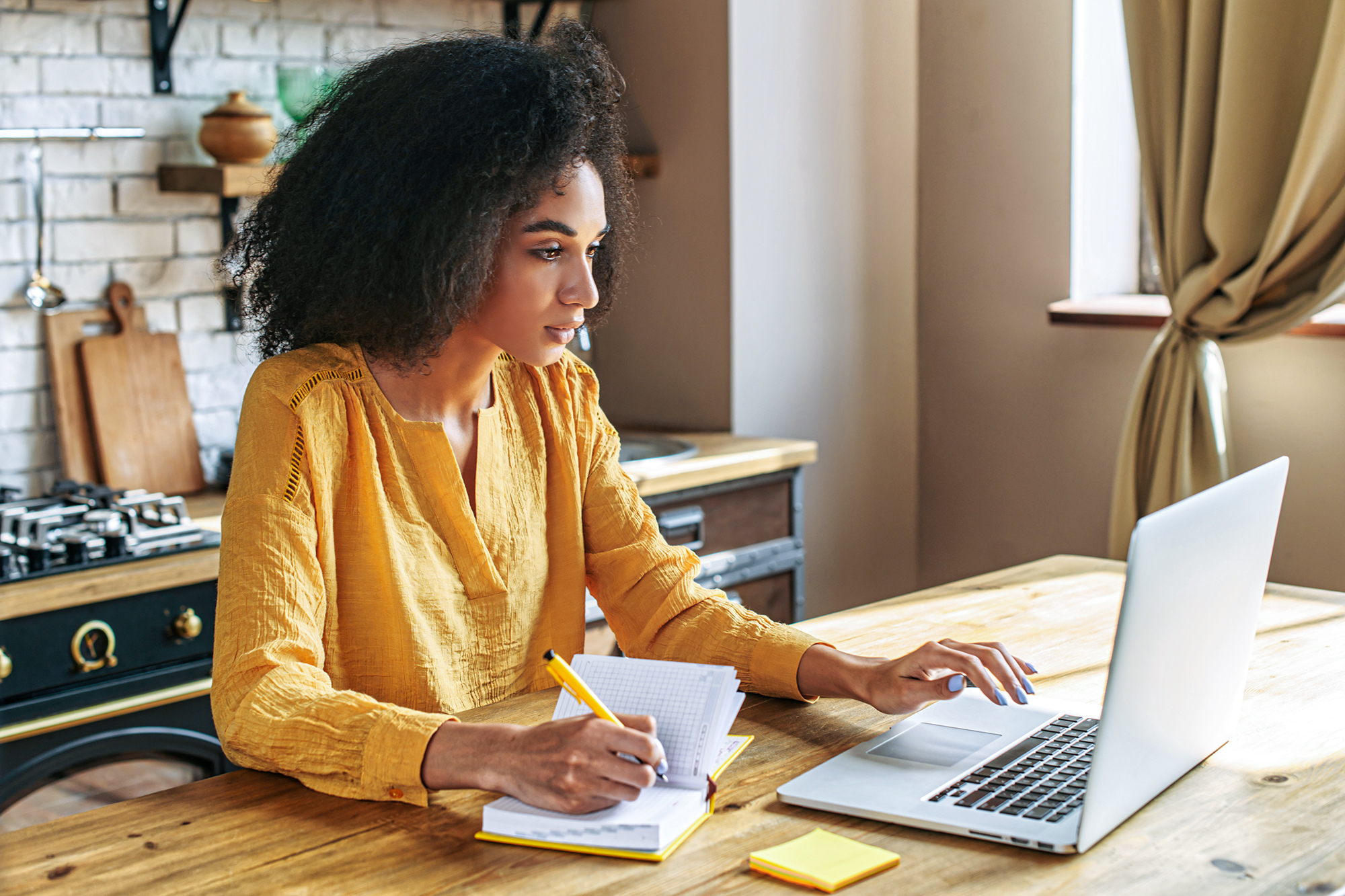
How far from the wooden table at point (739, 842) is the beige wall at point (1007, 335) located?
1702 millimetres

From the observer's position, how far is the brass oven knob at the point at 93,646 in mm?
1908

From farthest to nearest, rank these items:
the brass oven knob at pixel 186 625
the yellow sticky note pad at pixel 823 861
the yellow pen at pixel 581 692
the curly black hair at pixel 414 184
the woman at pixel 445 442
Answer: the brass oven knob at pixel 186 625
the curly black hair at pixel 414 184
the woman at pixel 445 442
the yellow pen at pixel 581 692
the yellow sticky note pad at pixel 823 861

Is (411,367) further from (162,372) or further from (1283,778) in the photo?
(162,372)

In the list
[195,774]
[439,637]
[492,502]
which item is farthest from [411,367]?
[195,774]

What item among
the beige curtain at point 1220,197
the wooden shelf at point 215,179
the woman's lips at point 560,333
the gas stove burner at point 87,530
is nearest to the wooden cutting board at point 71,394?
the gas stove burner at point 87,530

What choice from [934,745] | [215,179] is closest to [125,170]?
[215,179]

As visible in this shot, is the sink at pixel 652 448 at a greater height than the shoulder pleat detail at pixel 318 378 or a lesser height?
lesser

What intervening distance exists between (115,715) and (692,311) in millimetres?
1606

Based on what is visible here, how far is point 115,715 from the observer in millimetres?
1979

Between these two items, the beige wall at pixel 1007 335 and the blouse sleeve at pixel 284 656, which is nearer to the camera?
the blouse sleeve at pixel 284 656

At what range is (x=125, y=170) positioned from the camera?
8.32 ft

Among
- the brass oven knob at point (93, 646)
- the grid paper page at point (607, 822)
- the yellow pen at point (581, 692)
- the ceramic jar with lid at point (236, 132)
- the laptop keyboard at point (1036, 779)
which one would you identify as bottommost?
the brass oven knob at point (93, 646)

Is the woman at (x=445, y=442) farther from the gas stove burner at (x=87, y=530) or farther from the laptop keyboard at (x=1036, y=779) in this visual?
the gas stove burner at (x=87, y=530)

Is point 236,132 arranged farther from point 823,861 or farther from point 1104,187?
point 823,861
